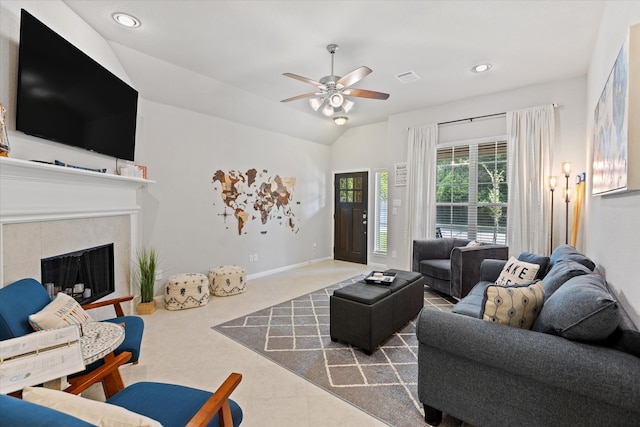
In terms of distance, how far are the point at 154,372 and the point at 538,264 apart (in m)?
3.50

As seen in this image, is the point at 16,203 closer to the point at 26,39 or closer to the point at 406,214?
the point at 26,39

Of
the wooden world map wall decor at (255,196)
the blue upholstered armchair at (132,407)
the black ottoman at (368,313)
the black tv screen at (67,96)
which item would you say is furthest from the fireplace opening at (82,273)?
the black ottoman at (368,313)

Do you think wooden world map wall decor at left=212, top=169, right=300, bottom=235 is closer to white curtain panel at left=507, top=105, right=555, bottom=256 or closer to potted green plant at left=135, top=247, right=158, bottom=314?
potted green plant at left=135, top=247, right=158, bottom=314

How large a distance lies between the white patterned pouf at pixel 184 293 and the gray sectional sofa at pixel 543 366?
9.66 ft

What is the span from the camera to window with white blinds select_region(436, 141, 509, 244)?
4535 millimetres

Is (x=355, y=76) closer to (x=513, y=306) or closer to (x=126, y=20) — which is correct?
(x=126, y=20)

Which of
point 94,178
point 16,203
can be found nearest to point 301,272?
point 94,178

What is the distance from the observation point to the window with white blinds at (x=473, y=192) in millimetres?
4535

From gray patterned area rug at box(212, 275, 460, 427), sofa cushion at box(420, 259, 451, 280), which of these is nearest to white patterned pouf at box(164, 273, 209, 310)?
gray patterned area rug at box(212, 275, 460, 427)

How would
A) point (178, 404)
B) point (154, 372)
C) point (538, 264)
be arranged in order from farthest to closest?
point (538, 264)
point (154, 372)
point (178, 404)

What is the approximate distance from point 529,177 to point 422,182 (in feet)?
5.03

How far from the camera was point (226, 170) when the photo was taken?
15.6 ft

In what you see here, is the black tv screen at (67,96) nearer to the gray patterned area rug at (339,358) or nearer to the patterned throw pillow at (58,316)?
the patterned throw pillow at (58,316)

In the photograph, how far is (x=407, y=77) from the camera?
394cm
